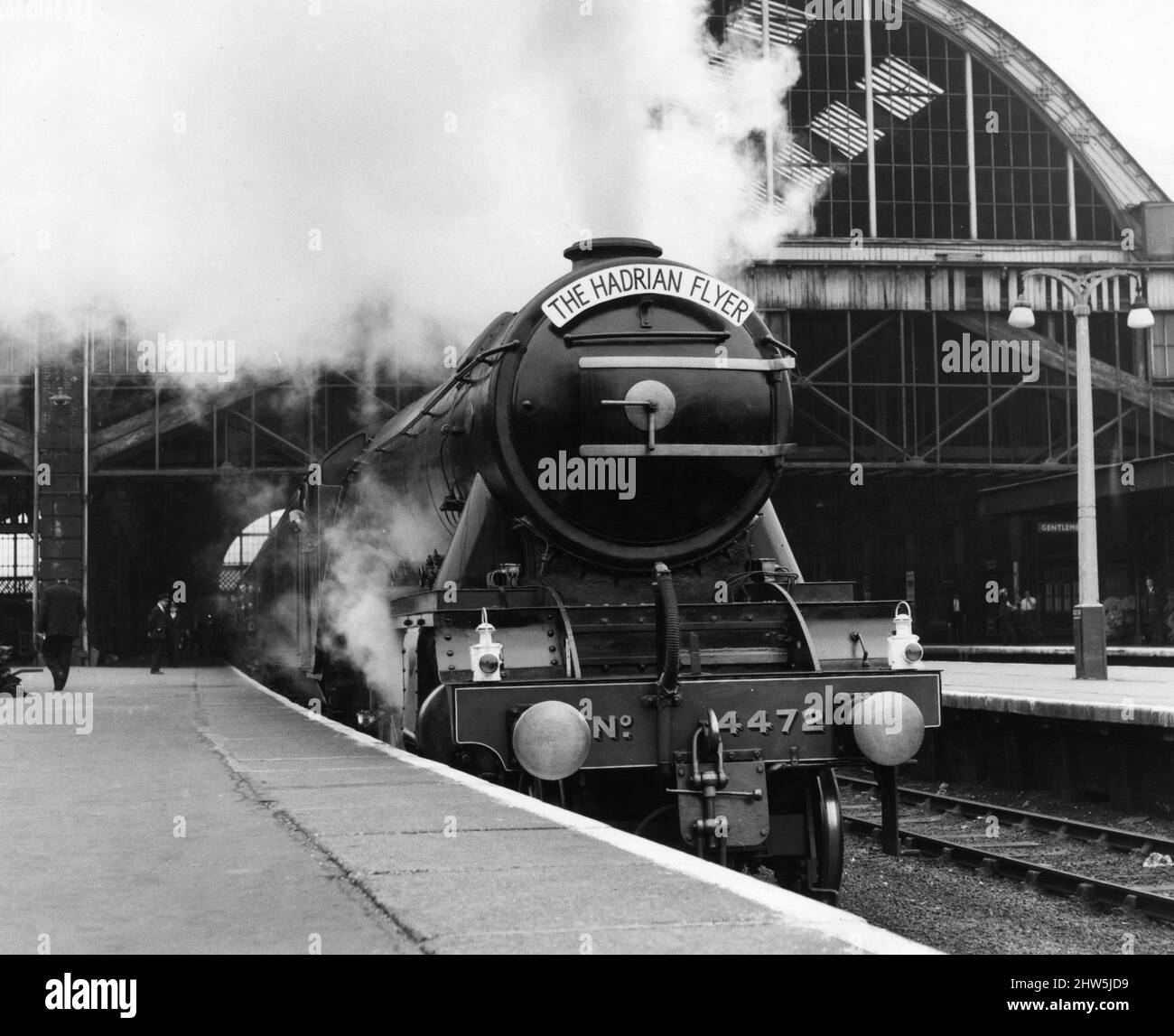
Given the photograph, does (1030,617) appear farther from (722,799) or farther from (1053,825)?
(722,799)

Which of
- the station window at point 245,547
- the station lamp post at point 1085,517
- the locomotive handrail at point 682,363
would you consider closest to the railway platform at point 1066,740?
the station lamp post at point 1085,517

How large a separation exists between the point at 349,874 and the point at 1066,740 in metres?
8.64

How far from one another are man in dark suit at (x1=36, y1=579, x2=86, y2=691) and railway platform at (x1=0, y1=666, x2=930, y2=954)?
327 inches

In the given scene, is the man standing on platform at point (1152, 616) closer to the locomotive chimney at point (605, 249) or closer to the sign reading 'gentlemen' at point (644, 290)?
the sign reading 'gentlemen' at point (644, 290)

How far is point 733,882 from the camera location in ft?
13.1

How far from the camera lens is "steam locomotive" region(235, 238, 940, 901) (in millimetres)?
6098

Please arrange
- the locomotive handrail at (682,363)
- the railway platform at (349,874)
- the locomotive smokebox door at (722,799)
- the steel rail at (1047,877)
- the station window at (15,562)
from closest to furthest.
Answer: the railway platform at (349,874) → the locomotive smokebox door at (722,799) → the locomotive handrail at (682,363) → the steel rail at (1047,877) → the station window at (15,562)

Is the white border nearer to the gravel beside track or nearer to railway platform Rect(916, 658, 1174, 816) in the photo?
the gravel beside track

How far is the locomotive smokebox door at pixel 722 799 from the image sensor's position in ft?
19.6

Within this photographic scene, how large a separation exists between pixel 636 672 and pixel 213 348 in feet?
44.9

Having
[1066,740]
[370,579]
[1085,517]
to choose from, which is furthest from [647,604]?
[1085,517]

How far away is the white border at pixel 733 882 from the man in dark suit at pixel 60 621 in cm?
1007

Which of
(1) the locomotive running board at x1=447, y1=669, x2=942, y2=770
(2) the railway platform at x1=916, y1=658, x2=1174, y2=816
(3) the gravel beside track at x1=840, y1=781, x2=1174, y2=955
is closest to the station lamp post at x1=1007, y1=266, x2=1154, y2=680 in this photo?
(2) the railway platform at x1=916, y1=658, x2=1174, y2=816

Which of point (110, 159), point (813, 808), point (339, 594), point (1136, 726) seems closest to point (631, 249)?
point (813, 808)
